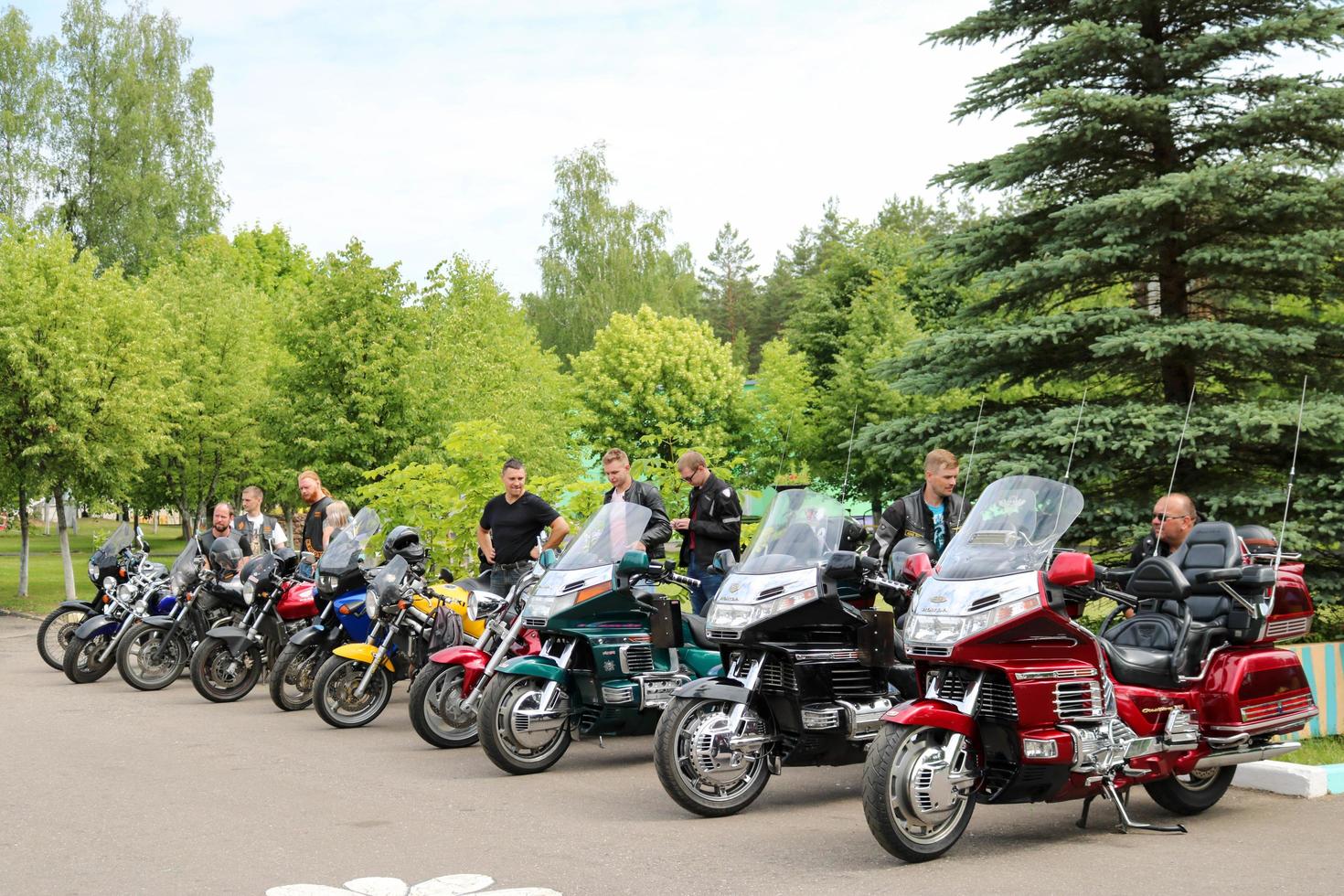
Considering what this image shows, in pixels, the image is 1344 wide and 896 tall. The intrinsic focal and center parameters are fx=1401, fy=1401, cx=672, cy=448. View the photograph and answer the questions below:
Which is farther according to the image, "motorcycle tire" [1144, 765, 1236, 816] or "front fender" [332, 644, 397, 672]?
"front fender" [332, 644, 397, 672]

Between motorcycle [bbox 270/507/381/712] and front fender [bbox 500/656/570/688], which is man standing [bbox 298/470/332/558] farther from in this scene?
front fender [bbox 500/656/570/688]

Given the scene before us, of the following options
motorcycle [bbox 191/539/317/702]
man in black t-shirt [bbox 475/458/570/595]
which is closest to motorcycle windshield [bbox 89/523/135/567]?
motorcycle [bbox 191/539/317/702]

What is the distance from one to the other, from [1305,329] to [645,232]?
49265 millimetres

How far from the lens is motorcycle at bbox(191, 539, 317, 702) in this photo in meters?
12.8

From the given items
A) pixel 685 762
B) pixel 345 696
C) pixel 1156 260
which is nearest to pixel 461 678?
pixel 345 696

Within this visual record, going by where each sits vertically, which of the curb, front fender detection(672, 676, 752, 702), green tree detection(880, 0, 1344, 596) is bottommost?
the curb

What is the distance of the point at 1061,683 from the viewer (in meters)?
6.57

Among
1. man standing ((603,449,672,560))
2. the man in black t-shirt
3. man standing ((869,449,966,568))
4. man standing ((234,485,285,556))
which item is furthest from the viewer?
man standing ((234,485,285,556))

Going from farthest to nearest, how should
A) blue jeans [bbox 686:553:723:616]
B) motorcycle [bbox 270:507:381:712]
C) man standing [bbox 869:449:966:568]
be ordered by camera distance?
motorcycle [bbox 270:507:381:712], blue jeans [bbox 686:553:723:616], man standing [bbox 869:449:966:568]

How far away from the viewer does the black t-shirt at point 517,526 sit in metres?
11.3

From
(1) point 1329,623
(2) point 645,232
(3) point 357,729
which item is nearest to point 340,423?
(3) point 357,729

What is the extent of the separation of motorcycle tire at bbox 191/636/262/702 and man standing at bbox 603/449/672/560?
3.77 meters

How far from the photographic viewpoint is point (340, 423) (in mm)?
Result: 28016

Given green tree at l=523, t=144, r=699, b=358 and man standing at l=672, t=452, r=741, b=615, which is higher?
green tree at l=523, t=144, r=699, b=358
